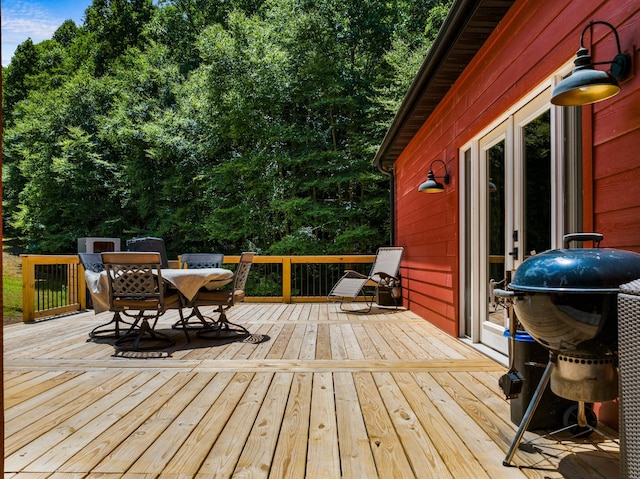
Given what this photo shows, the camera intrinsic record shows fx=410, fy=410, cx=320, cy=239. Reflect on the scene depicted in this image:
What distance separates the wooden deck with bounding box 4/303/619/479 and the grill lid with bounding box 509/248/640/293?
2.57 feet

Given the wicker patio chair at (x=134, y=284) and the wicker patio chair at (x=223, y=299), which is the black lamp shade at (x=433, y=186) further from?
the wicker patio chair at (x=134, y=284)

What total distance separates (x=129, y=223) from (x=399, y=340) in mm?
13204

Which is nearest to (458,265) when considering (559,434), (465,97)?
(465,97)

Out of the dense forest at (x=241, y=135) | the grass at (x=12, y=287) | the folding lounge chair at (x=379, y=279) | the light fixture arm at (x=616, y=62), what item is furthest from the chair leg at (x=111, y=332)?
the dense forest at (x=241, y=135)

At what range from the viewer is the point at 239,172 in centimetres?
1218

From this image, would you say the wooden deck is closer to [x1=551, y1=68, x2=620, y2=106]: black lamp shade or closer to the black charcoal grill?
the black charcoal grill

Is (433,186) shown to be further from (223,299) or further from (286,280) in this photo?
(286,280)

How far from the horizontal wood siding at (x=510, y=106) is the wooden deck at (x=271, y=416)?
1096mm

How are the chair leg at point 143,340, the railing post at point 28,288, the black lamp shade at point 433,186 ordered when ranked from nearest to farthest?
the chair leg at point 143,340, the black lamp shade at point 433,186, the railing post at point 28,288

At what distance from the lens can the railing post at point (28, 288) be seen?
5.32m

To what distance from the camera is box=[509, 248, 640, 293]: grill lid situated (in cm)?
146

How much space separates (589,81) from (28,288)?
20.7ft

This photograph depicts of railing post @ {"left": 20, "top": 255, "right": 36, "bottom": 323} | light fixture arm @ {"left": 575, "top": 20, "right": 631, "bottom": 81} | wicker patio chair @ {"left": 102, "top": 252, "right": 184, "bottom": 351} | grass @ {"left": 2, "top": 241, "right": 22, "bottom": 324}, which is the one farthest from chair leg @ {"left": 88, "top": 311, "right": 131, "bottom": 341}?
light fixture arm @ {"left": 575, "top": 20, "right": 631, "bottom": 81}

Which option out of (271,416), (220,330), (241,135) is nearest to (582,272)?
→ (271,416)
